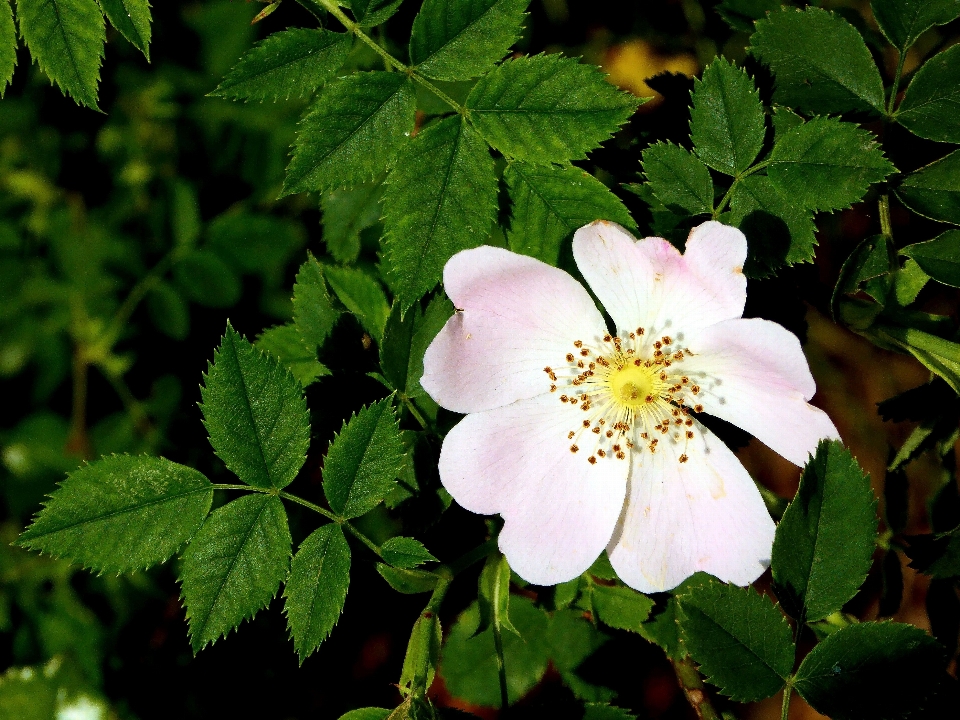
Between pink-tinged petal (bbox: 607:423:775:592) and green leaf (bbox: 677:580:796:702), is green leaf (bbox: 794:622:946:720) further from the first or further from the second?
pink-tinged petal (bbox: 607:423:775:592)

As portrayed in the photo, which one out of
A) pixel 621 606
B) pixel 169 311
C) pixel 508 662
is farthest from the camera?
pixel 169 311

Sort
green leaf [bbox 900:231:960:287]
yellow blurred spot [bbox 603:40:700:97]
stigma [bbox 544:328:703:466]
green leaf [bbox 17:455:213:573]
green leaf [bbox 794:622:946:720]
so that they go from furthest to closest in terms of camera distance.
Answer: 1. yellow blurred spot [bbox 603:40:700:97]
2. stigma [bbox 544:328:703:466]
3. green leaf [bbox 900:231:960:287]
4. green leaf [bbox 17:455:213:573]
5. green leaf [bbox 794:622:946:720]

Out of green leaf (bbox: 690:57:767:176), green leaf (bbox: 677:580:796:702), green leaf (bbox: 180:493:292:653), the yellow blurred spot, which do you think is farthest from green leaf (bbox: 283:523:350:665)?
the yellow blurred spot

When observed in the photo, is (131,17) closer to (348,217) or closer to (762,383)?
(348,217)

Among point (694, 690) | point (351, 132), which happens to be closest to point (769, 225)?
point (351, 132)

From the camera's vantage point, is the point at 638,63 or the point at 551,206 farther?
the point at 638,63

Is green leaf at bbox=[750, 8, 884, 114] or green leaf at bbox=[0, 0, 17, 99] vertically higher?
green leaf at bbox=[0, 0, 17, 99]

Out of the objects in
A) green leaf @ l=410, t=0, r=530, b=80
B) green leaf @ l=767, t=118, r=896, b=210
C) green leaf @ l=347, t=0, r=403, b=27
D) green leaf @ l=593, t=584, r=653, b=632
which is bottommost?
green leaf @ l=593, t=584, r=653, b=632
